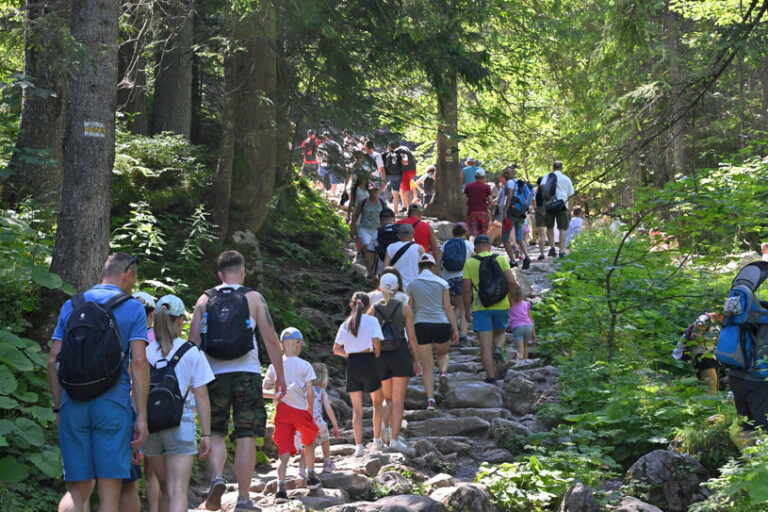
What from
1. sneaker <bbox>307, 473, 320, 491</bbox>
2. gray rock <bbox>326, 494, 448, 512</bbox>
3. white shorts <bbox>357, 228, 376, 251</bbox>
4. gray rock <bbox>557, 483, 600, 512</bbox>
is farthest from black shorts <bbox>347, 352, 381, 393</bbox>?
white shorts <bbox>357, 228, 376, 251</bbox>

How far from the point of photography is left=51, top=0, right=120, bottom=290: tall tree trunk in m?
7.95

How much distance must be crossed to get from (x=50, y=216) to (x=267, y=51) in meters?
4.44

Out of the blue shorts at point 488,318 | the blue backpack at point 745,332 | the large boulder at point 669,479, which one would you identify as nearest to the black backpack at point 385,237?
the blue shorts at point 488,318

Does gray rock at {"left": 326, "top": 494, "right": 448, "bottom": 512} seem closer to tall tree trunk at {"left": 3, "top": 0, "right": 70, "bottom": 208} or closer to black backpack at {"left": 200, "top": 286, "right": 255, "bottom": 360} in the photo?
black backpack at {"left": 200, "top": 286, "right": 255, "bottom": 360}

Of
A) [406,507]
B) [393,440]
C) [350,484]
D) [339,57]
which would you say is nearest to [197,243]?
[339,57]

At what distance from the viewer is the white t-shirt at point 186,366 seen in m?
6.23

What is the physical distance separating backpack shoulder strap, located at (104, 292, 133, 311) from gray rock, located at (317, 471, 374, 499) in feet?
10.1

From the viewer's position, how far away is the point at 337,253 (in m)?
18.3

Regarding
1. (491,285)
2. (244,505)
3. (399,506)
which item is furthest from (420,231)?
(244,505)

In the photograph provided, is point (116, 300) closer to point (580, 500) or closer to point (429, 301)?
point (580, 500)

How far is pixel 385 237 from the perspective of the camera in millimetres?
14117

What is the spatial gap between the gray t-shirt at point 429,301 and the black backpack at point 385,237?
287 centimetres

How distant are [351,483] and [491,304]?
14.6 ft

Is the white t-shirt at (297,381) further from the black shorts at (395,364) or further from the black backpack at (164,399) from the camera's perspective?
the black backpack at (164,399)
